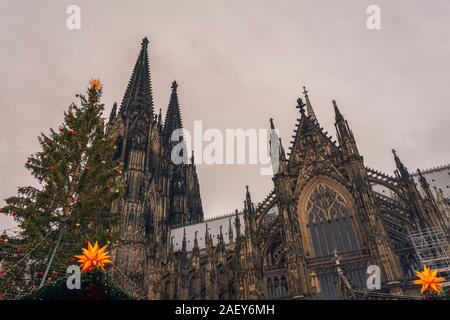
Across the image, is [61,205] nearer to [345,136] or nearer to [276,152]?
[276,152]

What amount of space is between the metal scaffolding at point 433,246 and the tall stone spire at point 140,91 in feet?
112

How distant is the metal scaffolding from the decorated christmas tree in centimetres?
1509

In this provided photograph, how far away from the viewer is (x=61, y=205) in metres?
10.7

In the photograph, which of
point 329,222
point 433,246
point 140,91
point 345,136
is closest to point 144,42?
point 140,91

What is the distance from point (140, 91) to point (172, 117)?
9.68 m

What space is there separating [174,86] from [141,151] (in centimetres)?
2740

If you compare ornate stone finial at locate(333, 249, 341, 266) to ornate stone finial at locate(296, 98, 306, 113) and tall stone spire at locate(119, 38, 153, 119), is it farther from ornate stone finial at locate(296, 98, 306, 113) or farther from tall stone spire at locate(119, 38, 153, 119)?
tall stone spire at locate(119, 38, 153, 119)

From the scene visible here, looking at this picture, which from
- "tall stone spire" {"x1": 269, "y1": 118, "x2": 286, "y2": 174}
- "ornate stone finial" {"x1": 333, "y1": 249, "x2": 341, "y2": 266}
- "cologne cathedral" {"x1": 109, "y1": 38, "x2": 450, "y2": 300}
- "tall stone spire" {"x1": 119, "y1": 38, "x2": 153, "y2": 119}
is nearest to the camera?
"ornate stone finial" {"x1": 333, "y1": 249, "x2": 341, "y2": 266}

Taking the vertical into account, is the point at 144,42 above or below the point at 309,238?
above

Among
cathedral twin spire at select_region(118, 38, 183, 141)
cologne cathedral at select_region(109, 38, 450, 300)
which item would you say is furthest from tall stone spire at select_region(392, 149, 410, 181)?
cathedral twin spire at select_region(118, 38, 183, 141)

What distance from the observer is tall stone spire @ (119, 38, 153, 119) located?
42.5 meters

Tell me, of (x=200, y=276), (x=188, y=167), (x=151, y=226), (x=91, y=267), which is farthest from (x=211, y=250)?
(x=188, y=167)

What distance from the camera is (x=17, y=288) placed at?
959cm
